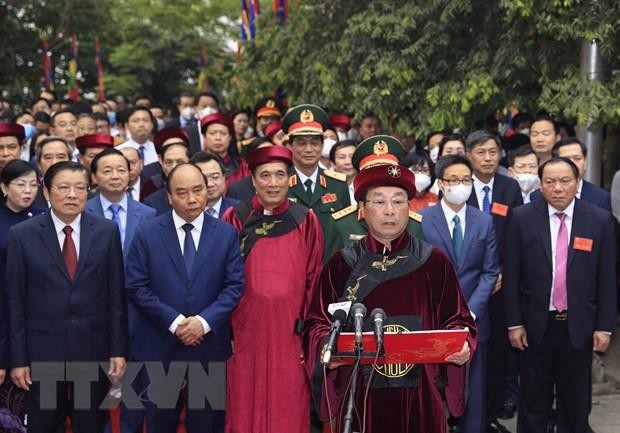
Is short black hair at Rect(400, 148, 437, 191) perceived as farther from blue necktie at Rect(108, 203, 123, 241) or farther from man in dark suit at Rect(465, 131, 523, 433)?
blue necktie at Rect(108, 203, 123, 241)

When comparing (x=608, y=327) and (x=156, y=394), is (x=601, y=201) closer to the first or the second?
(x=608, y=327)

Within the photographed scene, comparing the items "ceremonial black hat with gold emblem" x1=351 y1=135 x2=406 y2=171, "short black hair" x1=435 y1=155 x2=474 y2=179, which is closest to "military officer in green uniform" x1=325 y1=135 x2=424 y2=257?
"ceremonial black hat with gold emblem" x1=351 y1=135 x2=406 y2=171

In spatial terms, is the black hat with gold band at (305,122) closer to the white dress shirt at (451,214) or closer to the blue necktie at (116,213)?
the white dress shirt at (451,214)

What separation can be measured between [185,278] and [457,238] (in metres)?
1.94

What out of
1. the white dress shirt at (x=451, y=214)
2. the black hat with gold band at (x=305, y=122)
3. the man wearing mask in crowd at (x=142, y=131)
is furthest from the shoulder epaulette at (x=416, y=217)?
the man wearing mask in crowd at (x=142, y=131)

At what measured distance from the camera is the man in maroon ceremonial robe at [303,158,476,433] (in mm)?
4840

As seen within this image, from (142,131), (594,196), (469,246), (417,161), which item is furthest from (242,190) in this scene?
(142,131)

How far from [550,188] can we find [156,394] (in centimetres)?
296

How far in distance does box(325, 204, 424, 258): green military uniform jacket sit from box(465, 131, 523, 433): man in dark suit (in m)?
0.89

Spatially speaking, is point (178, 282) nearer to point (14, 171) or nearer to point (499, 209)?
point (14, 171)

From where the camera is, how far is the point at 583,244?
6.69 meters

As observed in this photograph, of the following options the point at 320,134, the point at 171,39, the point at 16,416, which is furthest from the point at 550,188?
the point at 171,39

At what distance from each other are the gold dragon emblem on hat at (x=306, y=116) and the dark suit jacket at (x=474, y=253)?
Result: 54.0 inches

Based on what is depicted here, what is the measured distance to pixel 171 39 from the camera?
30938 millimetres
